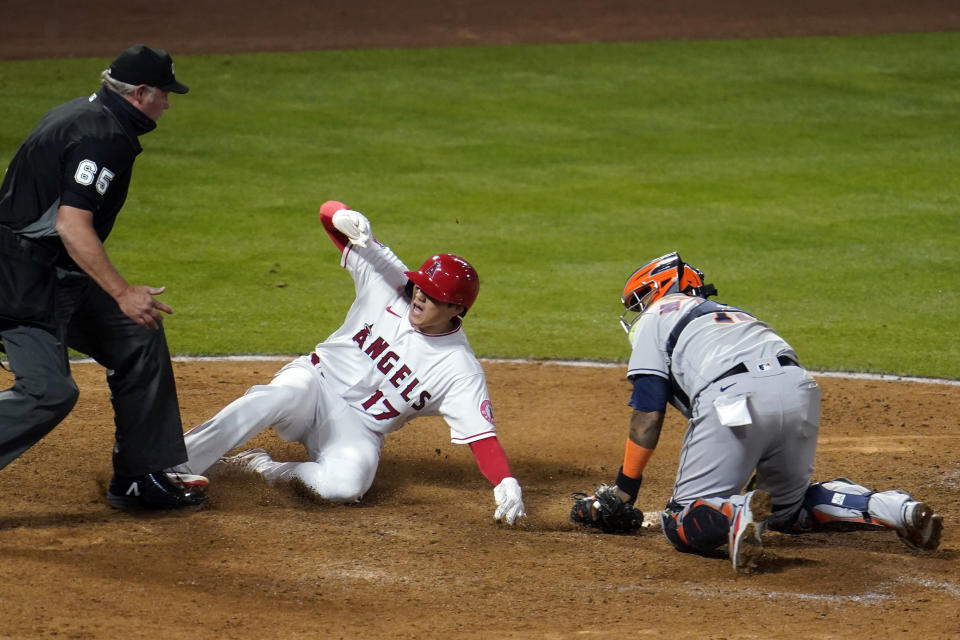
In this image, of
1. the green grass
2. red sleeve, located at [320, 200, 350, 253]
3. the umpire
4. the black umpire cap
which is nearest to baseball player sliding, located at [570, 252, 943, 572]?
red sleeve, located at [320, 200, 350, 253]

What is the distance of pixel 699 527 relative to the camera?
197 inches

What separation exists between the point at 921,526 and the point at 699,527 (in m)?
0.91

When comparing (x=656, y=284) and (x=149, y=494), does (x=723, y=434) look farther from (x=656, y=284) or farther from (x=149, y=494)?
(x=149, y=494)

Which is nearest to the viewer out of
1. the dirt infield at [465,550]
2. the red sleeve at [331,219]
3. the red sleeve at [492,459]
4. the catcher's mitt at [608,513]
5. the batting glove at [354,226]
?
the dirt infield at [465,550]

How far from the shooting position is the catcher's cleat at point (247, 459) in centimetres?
621

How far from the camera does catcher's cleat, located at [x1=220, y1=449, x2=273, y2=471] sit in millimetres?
6211

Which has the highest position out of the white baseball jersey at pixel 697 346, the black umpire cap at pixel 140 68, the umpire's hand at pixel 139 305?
the black umpire cap at pixel 140 68

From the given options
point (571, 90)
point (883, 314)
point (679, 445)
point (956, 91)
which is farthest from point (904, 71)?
point (679, 445)

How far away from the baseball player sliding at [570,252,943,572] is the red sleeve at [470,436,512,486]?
14.7 inches

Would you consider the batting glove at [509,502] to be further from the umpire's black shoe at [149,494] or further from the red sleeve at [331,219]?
the red sleeve at [331,219]

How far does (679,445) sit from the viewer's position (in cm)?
719

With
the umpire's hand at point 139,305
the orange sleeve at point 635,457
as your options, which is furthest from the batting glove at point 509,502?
the umpire's hand at point 139,305

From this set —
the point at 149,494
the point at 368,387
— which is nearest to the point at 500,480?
the point at 368,387

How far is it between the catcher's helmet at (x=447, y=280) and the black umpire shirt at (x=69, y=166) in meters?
1.43
